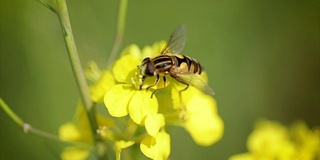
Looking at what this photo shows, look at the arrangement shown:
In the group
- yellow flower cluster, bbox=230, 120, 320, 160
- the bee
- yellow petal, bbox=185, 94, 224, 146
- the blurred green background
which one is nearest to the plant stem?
the bee

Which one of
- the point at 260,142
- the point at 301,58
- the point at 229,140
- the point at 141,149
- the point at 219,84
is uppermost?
the point at 301,58

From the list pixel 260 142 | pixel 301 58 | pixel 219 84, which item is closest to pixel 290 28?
pixel 301 58

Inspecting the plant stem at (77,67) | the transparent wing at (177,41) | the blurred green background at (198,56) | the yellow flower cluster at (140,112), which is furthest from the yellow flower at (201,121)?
the blurred green background at (198,56)

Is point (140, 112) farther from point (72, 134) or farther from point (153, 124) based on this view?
point (72, 134)

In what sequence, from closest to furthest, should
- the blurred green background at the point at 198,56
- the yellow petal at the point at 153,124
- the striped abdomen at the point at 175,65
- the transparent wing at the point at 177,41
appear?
the yellow petal at the point at 153,124 → the striped abdomen at the point at 175,65 → the transparent wing at the point at 177,41 → the blurred green background at the point at 198,56

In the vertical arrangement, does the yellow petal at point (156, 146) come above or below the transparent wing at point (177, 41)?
below

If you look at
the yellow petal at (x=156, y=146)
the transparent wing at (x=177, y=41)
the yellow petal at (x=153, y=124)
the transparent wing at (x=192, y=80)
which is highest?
the transparent wing at (x=177, y=41)

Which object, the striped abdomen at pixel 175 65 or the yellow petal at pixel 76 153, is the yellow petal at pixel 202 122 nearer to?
the striped abdomen at pixel 175 65

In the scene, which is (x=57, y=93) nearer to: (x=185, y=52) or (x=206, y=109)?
(x=185, y=52)
